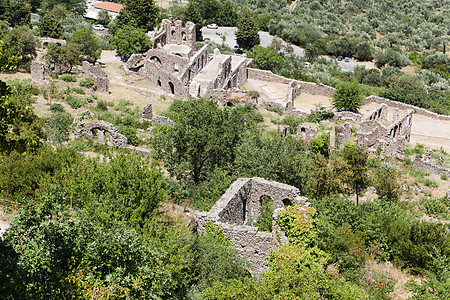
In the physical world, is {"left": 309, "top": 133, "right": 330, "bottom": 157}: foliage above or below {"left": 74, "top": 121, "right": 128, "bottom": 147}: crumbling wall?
below

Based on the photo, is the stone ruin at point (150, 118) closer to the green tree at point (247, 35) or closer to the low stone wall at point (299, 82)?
the low stone wall at point (299, 82)

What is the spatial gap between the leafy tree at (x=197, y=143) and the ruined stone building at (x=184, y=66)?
23116 mm

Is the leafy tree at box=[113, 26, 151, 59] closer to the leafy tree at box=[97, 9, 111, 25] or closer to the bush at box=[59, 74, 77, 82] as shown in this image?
the bush at box=[59, 74, 77, 82]

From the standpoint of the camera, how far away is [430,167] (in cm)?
4400

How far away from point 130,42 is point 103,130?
100ft

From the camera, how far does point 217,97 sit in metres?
54.4

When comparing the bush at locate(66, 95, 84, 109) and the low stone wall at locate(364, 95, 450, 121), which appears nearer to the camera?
the bush at locate(66, 95, 84, 109)

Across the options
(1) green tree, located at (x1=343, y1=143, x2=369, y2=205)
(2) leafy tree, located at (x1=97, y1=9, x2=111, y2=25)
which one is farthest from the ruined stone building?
(2) leafy tree, located at (x1=97, y1=9, x2=111, y2=25)

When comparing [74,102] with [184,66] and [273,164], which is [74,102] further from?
[273,164]

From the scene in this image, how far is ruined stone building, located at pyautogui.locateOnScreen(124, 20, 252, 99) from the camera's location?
55.2m

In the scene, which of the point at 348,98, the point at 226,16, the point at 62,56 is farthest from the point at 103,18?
the point at 348,98

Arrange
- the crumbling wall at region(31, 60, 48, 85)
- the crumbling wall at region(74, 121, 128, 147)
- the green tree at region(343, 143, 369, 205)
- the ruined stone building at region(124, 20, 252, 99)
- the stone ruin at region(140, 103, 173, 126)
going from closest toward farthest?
the green tree at region(343, 143, 369, 205) → the crumbling wall at region(74, 121, 128, 147) → the stone ruin at region(140, 103, 173, 126) → the crumbling wall at region(31, 60, 48, 85) → the ruined stone building at region(124, 20, 252, 99)

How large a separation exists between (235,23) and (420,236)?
262ft

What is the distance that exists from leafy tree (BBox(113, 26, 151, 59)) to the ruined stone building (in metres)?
2.10
